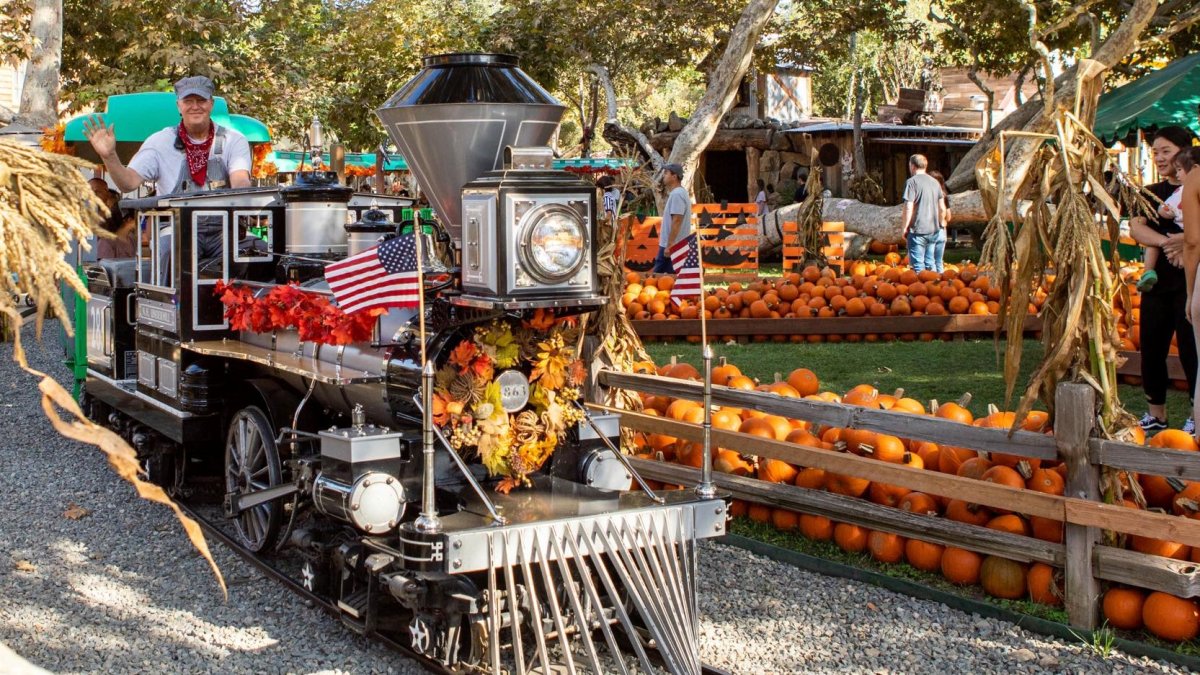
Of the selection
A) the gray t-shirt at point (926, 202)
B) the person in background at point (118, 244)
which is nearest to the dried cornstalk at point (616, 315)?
the person in background at point (118, 244)

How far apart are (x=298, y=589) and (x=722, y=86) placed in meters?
16.3

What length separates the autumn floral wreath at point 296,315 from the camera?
5.75 m

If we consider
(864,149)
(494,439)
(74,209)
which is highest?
(864,149)

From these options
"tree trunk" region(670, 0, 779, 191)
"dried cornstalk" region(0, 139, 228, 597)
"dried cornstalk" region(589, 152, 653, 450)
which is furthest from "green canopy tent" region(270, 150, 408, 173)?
"dried cornstalk" region(0, 139, 228, 597)

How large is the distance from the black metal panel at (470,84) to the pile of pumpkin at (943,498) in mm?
2537

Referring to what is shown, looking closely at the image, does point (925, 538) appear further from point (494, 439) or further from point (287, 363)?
point (287, 363)

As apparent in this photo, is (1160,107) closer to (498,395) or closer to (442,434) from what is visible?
(498,395)

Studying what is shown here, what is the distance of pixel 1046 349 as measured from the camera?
19.0ft

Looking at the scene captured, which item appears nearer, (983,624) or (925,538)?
(983,624)

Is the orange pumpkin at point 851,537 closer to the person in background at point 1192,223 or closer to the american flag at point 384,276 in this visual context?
the person in background at point 1192,223

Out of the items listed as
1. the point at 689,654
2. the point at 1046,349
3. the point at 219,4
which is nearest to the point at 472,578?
the point at 689,654

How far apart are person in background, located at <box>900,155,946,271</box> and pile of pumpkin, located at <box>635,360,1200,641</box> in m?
8.91

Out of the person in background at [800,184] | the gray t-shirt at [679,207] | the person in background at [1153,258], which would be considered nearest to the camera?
the person in background at [1153,258]

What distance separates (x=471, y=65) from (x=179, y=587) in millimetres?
3056
